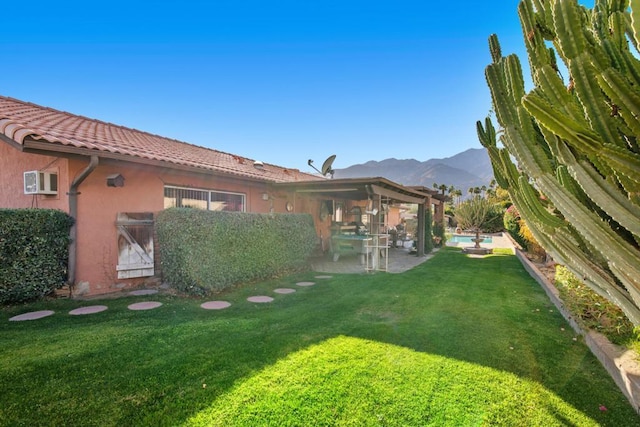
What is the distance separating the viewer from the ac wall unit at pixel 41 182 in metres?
7.14

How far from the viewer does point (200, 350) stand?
448 centimetres

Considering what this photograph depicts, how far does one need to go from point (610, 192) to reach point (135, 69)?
834 inches

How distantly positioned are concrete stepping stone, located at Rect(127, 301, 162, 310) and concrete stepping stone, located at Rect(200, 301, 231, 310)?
37.2 inches

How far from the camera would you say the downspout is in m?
6.99

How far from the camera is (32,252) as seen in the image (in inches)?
254

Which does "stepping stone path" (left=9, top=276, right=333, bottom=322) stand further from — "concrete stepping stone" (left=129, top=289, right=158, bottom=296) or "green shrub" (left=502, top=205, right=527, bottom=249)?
"green shrub" (left=502, top=205, right=527, bottom=249)

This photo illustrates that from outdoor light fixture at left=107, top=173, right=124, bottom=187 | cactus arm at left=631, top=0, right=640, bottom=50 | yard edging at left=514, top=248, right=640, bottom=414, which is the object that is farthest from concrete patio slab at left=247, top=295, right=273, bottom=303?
cactus arm at left=631, top=0, right=640, bottom=50

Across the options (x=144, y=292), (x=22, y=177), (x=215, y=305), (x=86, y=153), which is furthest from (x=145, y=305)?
(x=22, y=177)

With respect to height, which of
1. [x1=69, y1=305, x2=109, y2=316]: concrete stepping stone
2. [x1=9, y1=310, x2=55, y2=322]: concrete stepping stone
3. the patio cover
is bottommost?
[x1=69, y1=305, x2=109, y2=316]: concrete stepping stone

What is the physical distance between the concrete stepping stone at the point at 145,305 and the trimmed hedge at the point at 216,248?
86cm

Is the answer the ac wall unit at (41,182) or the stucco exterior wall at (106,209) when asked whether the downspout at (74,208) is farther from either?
the ac wall unit at (41,182)

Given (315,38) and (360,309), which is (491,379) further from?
(315,38)

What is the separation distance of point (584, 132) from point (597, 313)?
4.56 metres

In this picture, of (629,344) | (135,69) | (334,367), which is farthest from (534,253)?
(135,69)
